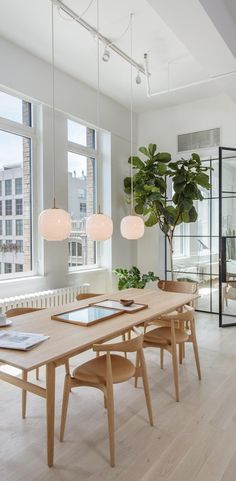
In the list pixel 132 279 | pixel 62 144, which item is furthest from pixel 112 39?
pixel 132 279

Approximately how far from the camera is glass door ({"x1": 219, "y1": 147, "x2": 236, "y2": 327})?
480cm

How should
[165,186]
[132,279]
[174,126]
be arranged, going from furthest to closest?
[174,126] < [165,186] < [132,279]

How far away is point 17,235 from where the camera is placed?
421 centimetres

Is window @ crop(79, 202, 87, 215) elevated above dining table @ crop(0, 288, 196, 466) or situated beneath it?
elevated above

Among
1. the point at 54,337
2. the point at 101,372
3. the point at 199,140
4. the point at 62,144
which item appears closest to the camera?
the point at 54,337

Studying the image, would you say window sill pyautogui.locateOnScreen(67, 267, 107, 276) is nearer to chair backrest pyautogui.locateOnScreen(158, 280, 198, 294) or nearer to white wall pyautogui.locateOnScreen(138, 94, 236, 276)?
white wall pyautogui.locateOnScreen(138, 94, 236, 276)

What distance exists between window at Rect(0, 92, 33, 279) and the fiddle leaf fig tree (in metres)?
1.71

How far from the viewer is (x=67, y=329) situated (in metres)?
2.31

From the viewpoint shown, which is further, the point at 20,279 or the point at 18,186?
the point at 18,186

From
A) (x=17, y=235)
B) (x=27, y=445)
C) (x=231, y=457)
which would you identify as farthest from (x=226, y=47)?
(x=27, y=445)

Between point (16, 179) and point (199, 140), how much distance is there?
3086 mm

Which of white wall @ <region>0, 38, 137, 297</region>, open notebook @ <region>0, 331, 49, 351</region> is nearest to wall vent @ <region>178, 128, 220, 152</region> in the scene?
white wall @ <region>0, 38, 137, 297</region>

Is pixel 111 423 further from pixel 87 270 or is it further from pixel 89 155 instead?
pixel 89 155

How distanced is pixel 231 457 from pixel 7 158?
372 centimetres
